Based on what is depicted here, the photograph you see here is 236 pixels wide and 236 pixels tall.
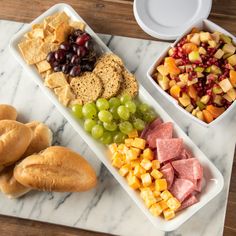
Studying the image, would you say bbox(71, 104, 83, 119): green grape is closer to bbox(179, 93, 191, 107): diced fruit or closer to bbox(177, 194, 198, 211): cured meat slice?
bbox(179, 93, 191, 107): diced fruit

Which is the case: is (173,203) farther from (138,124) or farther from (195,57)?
(195,57)

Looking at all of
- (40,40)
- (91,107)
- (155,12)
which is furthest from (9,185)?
(155,12)

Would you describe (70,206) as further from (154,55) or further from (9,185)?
(154,55)

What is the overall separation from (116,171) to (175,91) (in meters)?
0.31

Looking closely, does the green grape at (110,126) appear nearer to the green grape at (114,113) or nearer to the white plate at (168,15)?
the green grape at (114,113)

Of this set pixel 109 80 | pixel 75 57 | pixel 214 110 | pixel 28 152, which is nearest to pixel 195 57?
pixel 214 110

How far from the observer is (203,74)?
1645mm

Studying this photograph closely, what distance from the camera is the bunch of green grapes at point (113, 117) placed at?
5.27 feet

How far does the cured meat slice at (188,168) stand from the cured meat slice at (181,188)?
20 millimetres

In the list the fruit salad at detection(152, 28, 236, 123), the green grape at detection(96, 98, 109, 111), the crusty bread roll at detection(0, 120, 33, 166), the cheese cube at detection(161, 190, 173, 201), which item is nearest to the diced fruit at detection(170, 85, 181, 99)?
the fruit salad at detection(152, 28, 236, 123)

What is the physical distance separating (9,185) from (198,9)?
2.83 feet

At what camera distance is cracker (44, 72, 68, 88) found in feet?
5.57

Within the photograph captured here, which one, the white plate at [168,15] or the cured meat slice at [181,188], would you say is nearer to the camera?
the cured meat slice at [181,188]

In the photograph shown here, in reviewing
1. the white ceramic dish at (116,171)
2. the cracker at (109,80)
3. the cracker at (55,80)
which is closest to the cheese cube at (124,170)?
the white ceramic dish at (116,171)
